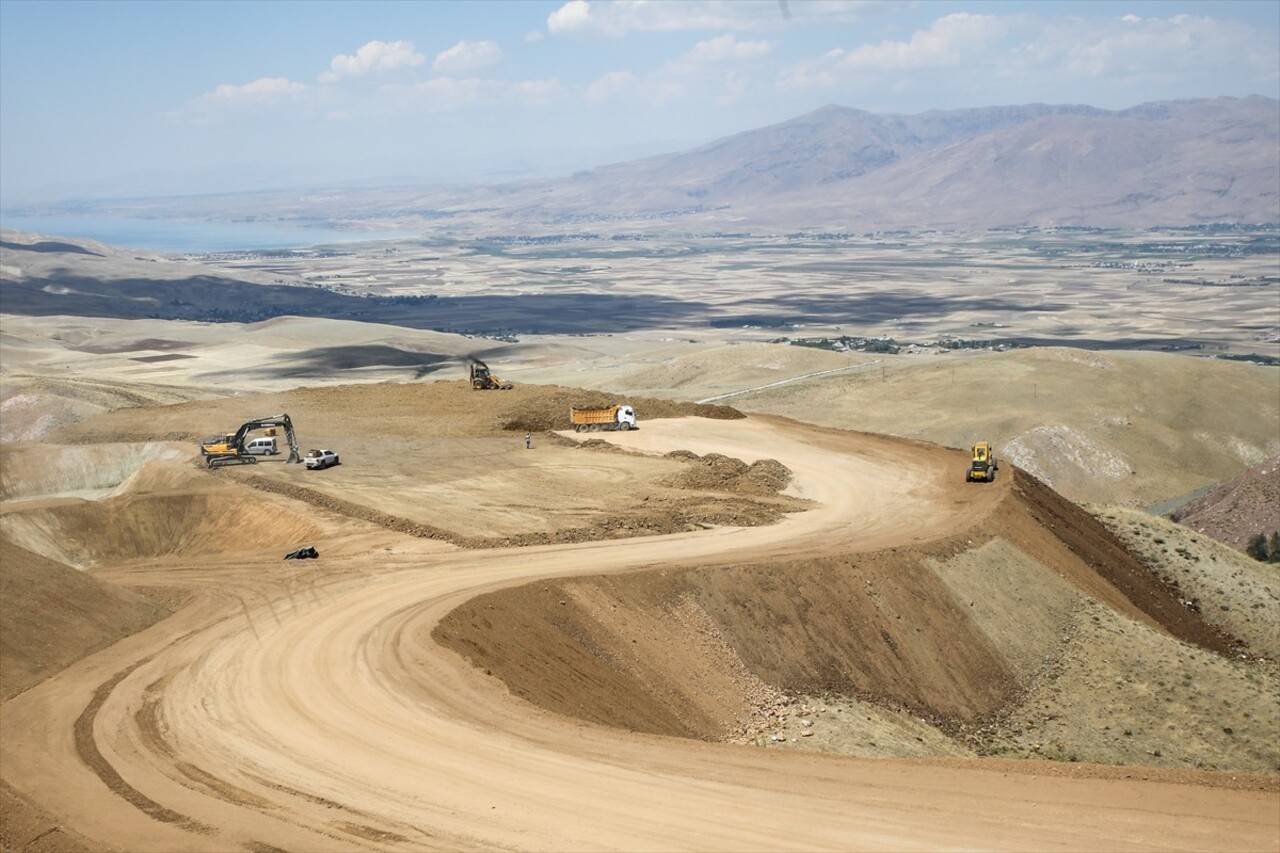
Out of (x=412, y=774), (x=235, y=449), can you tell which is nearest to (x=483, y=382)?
(x=235, y=449)

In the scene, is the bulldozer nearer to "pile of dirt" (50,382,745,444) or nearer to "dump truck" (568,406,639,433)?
"pile of dirt" (50,382,745,444)

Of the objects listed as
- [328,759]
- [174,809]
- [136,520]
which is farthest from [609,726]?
[136,520]

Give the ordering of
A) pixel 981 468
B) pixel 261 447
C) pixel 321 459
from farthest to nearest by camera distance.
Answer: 1. pixel 261 447
2. pixel 321 459
3. pixel 981 468

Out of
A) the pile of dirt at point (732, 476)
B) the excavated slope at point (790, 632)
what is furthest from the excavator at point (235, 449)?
the excavated slope at point (790, 632)

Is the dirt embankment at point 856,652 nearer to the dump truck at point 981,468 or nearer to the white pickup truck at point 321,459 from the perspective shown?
the dump truck at point 981,468

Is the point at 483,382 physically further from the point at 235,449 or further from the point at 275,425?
the point at 235,449

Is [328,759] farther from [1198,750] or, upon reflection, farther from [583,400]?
[583,400]
